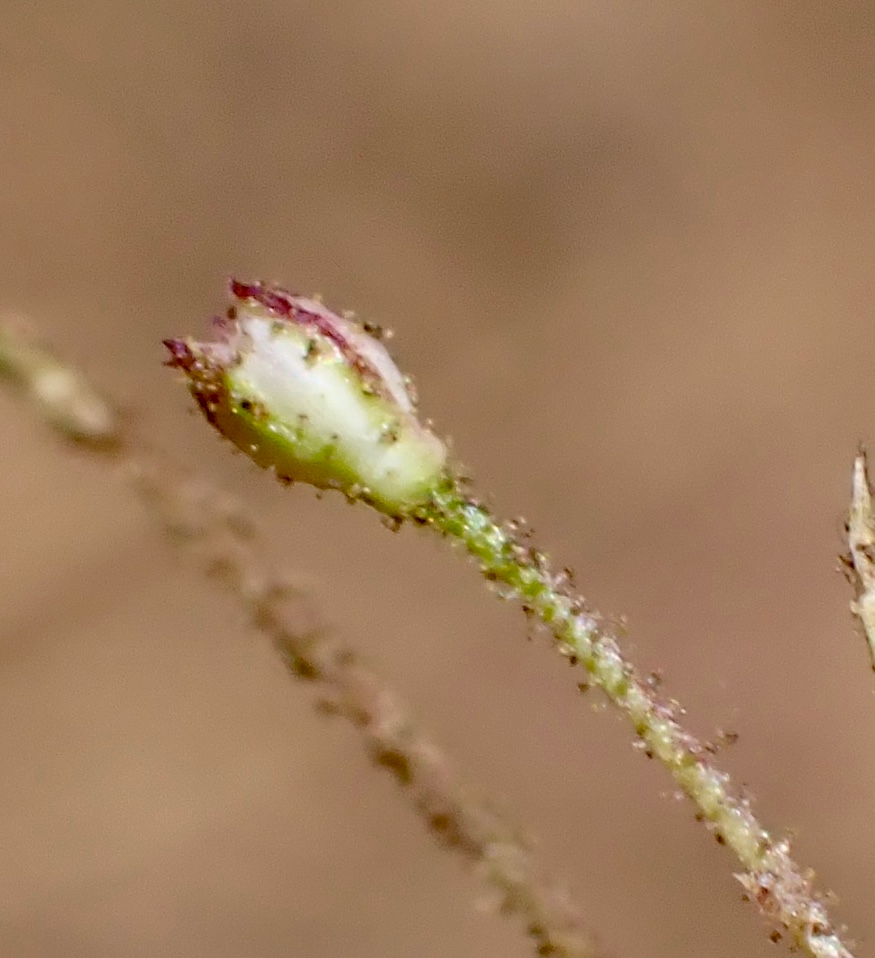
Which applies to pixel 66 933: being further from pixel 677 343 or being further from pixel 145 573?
pixel 677 343

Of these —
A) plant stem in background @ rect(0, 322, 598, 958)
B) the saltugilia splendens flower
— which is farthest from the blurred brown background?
the saltugilia splendens flower

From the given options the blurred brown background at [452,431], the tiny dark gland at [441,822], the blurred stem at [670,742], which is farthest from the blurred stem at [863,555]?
the blurred brown background at [452,431]

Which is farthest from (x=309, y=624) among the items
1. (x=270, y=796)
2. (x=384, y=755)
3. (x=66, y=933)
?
(x=66, y=933)

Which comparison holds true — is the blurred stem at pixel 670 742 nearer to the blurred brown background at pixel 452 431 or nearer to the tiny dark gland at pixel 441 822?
the tiny dark gland at pixel 441 822

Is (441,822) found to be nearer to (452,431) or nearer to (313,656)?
(313,656)

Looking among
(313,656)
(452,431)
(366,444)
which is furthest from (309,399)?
(452,431)
